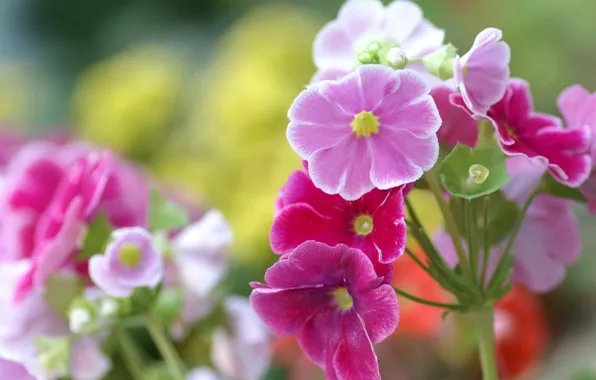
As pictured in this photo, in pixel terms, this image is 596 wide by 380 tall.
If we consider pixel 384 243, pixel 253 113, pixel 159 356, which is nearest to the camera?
pixel 384 243

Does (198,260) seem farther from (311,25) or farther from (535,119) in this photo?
(311,25)

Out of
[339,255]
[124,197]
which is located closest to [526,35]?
A: [124,197]

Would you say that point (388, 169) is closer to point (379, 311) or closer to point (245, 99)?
point (379, 311)

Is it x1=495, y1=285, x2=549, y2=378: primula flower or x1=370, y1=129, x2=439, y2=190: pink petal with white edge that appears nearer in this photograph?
x1=370, y1=129, x2=439, y2=190: pink petal with white edge

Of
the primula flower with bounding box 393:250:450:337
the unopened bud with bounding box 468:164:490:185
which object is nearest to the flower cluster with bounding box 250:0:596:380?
the unopened bud with bounding box 468:164:490:185

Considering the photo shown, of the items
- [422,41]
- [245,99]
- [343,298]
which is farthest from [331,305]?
[245,99]

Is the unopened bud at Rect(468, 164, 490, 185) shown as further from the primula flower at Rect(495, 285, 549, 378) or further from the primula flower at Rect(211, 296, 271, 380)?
the primula flower at Rect(495, 285, 549, 378)
